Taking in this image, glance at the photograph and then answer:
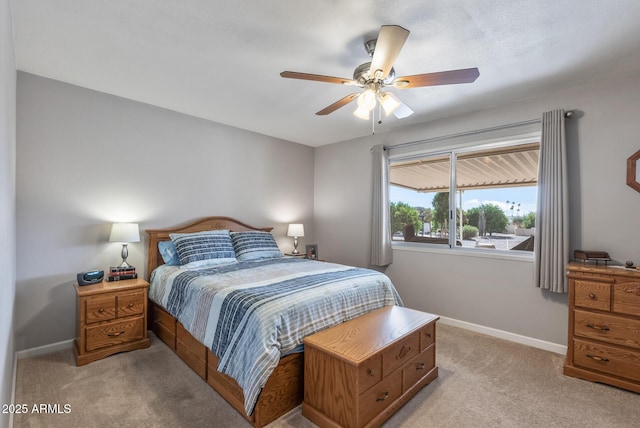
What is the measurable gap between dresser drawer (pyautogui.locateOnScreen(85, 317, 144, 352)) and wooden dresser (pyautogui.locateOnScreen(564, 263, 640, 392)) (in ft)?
12.3

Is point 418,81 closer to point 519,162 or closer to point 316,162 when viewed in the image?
point 519,162

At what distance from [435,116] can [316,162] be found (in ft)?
7.16

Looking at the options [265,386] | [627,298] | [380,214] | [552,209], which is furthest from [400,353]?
[380,214]

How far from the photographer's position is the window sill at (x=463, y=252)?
312cm

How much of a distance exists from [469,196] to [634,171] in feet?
4.57

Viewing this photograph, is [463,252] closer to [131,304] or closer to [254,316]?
[254,316]

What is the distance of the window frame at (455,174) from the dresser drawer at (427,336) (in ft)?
4.72

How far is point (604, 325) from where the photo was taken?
90.5 inches

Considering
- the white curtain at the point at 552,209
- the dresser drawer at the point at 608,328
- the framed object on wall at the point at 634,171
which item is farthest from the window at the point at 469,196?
the dresser drawer at the point at 608,328

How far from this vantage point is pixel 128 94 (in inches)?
121

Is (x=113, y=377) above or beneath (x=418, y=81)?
beneath

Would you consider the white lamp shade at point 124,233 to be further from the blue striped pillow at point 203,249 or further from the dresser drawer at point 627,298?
the dresser drawer at point 627,298

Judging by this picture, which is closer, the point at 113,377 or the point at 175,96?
the point at 113,377

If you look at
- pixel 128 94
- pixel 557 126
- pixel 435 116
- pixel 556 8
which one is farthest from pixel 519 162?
pixel 128 94
